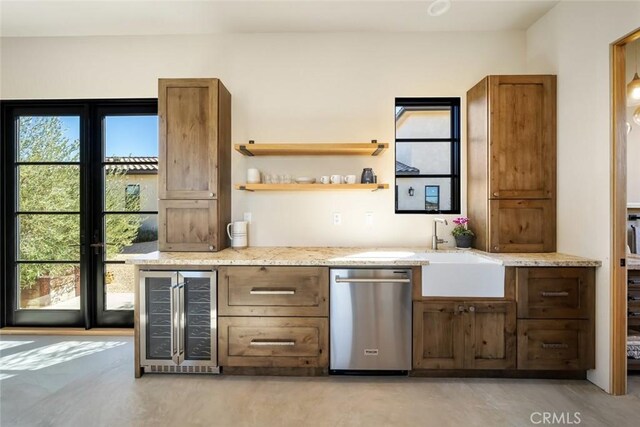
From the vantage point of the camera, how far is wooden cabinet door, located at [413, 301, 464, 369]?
7.46ft

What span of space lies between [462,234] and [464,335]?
0.95 m

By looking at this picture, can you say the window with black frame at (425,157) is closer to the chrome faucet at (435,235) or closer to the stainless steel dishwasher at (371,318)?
the chrome faucet at (435,235)

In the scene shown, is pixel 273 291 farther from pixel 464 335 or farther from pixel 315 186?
pixel 464 335

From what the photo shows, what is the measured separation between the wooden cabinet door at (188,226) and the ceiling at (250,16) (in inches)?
66.1

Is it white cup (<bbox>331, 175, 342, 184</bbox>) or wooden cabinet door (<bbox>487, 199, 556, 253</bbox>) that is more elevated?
white cup (<bbox>331, 175, 342, 184</bbox>)

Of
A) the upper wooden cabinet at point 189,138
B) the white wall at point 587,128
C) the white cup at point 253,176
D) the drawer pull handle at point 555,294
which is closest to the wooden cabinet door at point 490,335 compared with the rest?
the drawer pull handle at point 555,294

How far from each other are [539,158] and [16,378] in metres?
4.47

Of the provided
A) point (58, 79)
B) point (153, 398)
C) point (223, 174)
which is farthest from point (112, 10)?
point (153, 398)

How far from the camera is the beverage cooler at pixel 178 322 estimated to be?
7.61 ft

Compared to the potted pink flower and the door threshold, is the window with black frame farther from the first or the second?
the door threshold

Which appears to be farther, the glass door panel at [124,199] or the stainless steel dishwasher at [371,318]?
the glass door panel at [124,199]

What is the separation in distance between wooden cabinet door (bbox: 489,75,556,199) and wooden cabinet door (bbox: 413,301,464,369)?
1153 millimetres

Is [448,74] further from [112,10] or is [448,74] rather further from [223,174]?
[112,10]
